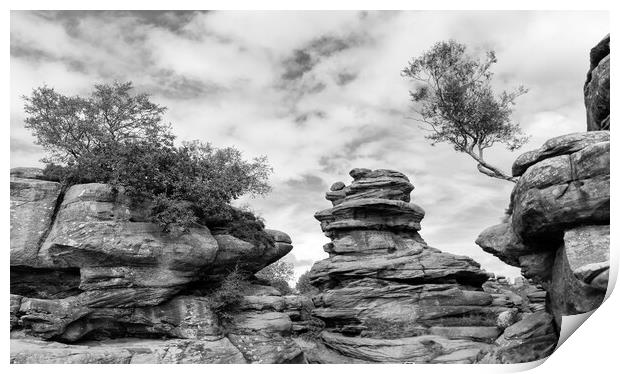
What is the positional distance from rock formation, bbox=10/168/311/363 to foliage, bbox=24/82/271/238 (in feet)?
4.01

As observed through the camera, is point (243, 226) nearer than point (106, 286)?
No

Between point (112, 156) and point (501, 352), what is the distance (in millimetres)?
23578

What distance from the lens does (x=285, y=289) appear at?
45.3m

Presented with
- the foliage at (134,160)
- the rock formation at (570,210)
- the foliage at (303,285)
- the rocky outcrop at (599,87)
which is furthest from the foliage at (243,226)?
the foliage at (303,285)

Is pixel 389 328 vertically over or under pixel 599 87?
under

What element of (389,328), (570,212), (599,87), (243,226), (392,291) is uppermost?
(599,87)

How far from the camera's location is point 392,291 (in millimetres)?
30391

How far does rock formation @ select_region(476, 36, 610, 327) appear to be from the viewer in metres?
14.6

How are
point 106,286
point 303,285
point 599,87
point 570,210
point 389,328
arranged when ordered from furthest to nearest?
point 303,285
point 389,328
point 106,286
point 599,87
point 570,210

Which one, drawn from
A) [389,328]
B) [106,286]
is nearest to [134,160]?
[106,286]

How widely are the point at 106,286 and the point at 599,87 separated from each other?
26.2 m

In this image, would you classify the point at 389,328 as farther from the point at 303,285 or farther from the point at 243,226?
the point at 303,285

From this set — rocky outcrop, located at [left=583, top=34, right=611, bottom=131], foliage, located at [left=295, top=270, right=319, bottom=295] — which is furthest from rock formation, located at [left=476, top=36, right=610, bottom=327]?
foliage, located at [left=295, top=270, right=319, bottom=295]

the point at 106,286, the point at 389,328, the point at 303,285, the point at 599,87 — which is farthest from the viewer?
the point at 303,285
